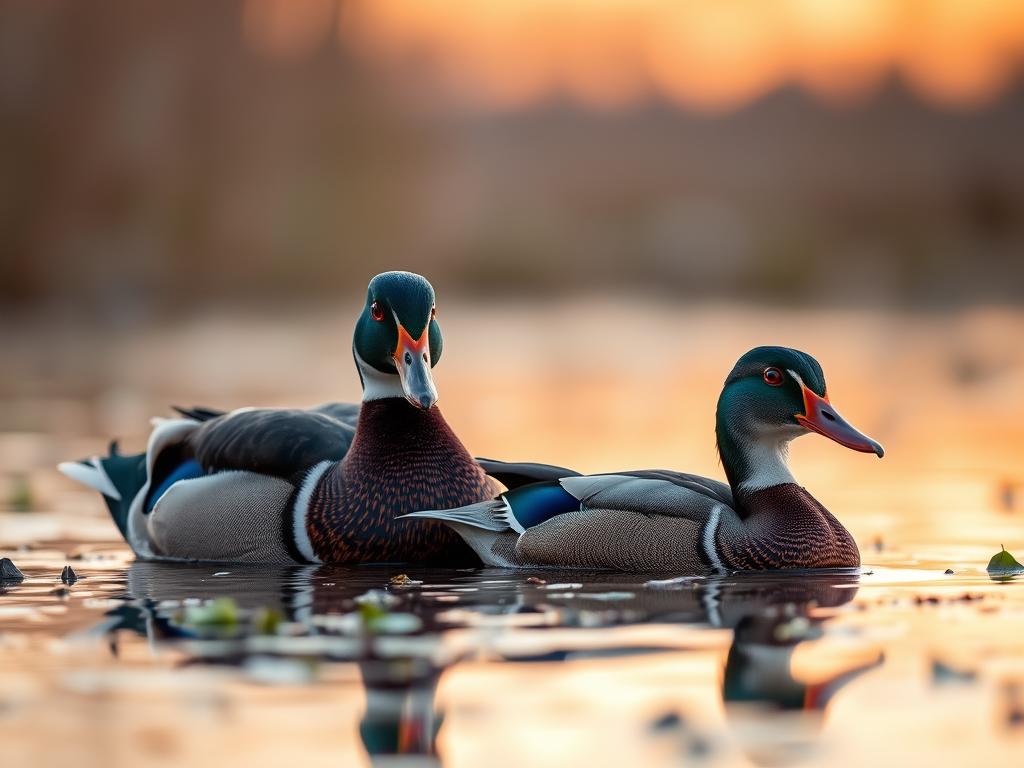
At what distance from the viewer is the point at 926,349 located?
27016mm

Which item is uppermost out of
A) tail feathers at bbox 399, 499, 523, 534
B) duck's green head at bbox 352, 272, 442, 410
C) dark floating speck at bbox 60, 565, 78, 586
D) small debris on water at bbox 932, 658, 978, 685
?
duck's green head at bbox 352, 272, 442, 410

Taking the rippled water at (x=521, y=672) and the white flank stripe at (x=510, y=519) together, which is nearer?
the rippled water at (x=521, y=672)

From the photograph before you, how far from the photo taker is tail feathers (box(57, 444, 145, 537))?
10992 mm

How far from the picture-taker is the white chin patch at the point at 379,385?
32.6 feet

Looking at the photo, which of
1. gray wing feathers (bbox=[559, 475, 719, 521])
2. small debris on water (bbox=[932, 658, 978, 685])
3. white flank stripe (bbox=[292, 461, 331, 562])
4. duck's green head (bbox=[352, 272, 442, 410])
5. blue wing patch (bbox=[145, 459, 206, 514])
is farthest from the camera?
blue wing patch (bbox=[145, 459, 206, 514])

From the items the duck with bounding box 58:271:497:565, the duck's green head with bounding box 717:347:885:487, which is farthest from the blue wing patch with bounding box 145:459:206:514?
the duck's green head with bounding box 717:347:885:487

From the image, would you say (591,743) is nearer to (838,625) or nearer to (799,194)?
(838,625)

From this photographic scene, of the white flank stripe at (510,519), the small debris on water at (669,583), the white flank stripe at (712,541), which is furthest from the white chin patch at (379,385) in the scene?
the small debris on water at (669,583)

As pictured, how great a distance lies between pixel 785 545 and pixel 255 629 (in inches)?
115

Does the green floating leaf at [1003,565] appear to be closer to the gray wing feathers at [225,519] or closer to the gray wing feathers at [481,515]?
the gray wing feathers at [481,515]

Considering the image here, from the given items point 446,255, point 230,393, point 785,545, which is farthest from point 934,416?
point 446,255

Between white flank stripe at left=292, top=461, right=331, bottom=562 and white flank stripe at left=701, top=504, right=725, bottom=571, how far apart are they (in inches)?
81.5

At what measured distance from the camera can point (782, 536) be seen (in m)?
8.92

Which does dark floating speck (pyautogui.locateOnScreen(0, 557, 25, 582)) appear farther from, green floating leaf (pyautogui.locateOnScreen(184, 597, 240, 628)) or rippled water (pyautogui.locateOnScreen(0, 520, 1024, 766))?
green floating leaf (pyautogui.locateOnScreen(184, 597, 240, 628))
